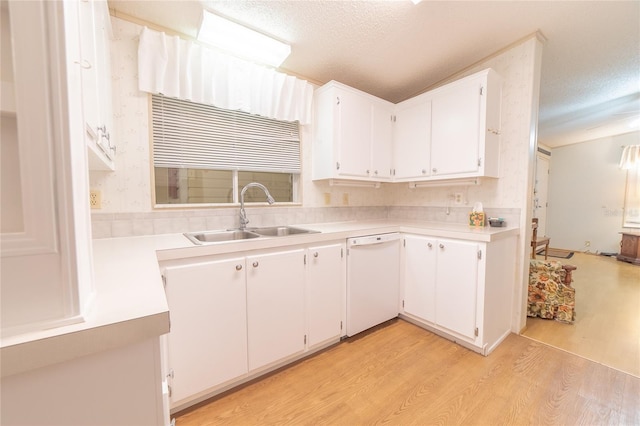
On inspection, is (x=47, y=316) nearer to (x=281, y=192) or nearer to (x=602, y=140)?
(x=281, y=192)

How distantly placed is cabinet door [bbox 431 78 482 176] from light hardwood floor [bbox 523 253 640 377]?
1.56 m

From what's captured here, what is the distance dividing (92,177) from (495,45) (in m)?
3.17

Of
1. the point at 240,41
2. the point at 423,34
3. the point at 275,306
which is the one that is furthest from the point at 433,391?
the point at 240,41

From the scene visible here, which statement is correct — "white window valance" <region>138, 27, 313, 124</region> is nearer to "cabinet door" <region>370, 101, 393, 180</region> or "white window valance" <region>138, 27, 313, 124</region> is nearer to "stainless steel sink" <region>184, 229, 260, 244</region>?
"cabinet door" <region>370, 101, 393, 180</region>

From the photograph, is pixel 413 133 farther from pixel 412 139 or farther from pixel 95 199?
pixel 95 199

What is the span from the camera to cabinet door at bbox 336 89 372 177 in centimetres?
231

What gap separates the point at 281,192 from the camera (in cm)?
243

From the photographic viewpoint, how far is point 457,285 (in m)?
1.95

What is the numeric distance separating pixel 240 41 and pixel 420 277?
2403 millimetres

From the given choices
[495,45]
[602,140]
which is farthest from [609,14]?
[602,140]

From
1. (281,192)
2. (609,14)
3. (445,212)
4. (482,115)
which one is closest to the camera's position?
(609,14)

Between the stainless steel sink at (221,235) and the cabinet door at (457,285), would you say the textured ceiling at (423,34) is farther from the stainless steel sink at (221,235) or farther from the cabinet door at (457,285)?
the cabinet door at (457,285)

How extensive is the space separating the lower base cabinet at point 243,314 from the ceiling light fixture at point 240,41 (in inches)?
61.4

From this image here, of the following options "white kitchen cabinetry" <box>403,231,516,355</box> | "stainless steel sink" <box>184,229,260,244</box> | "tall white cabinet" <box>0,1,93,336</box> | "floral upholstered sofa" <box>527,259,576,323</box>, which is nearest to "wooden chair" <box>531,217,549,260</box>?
"floral upholstered sofa" <box>527,259,576,323</box>
